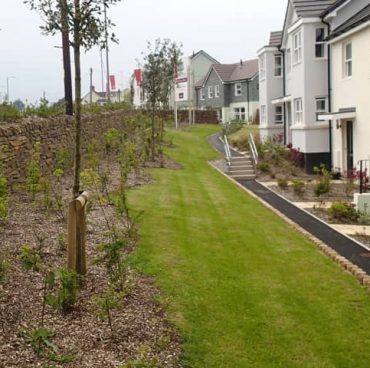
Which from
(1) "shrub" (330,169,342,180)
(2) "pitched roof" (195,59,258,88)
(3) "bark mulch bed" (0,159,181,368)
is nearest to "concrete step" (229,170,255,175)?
(1) "shrub" (330,169,342,180)

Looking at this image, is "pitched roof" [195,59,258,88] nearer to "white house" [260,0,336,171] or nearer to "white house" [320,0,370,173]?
"white house" [260,0,336,171]

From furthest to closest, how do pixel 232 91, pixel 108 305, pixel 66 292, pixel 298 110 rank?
pixel 232 91 < pixel 298 110 < pixel 66 292 < pixel 108 305

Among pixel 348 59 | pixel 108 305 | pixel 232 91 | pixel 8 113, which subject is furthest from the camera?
pixel 232 91

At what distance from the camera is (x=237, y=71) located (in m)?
67.2

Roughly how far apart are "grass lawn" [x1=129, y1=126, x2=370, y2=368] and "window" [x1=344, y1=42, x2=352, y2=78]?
10280 mm

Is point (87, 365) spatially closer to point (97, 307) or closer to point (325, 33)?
point (97, 307)

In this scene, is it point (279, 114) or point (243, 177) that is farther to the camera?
point (279, 114)

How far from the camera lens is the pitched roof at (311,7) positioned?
82.5ft

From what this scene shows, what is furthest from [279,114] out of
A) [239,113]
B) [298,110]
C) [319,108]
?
[239,113]

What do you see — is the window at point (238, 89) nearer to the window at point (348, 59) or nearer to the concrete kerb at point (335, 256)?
the window at point (348, 59)

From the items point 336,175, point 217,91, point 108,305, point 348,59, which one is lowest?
point 108,305

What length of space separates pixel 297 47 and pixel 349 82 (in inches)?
202

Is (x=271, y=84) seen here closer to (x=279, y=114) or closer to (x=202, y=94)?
(x=279, y=114)

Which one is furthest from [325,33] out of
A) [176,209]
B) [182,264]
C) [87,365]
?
[87,365]
